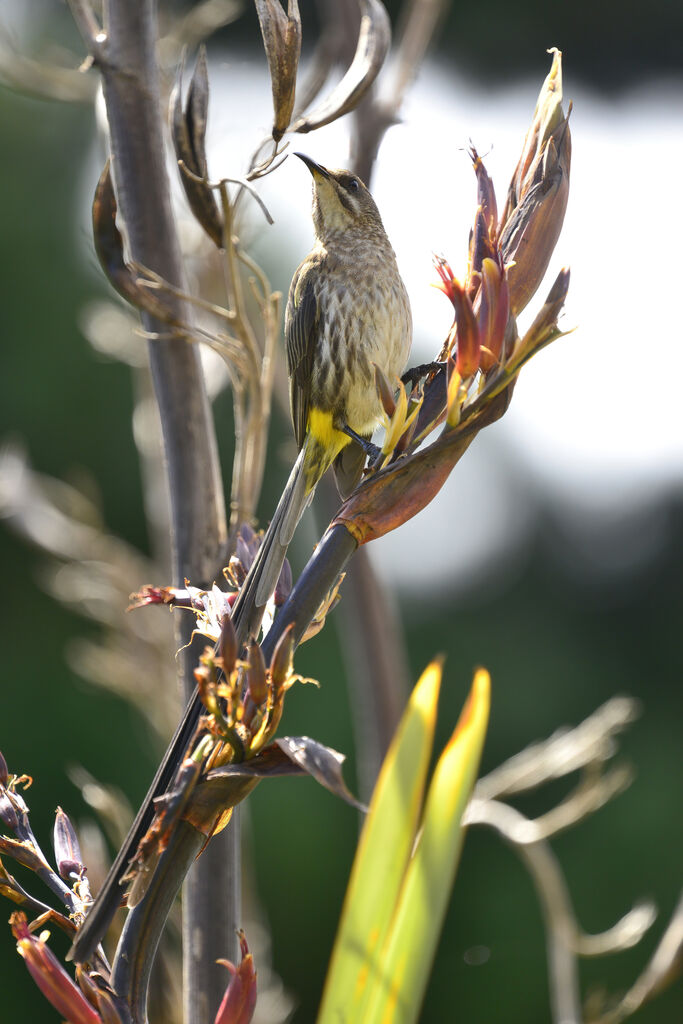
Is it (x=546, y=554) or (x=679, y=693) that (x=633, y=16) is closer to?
(x=546, y=554)

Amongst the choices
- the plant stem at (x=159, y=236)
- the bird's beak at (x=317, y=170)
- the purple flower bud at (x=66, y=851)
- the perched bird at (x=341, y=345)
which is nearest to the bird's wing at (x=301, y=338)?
the perched bird at (x=341, y=345)

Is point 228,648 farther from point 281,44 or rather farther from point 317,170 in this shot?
point 317,170

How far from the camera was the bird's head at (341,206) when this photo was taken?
1.49 m

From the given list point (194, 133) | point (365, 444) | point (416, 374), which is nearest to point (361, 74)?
point (194, 133)

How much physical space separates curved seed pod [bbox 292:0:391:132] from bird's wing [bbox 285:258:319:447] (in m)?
0.47

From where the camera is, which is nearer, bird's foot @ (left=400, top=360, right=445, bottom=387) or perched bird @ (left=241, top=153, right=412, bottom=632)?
bird's foot @ (left=400, top=360, right=445, bottom=387)

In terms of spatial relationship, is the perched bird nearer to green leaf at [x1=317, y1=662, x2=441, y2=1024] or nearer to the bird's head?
the bird's head

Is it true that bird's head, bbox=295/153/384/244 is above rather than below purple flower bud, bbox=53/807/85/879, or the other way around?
above

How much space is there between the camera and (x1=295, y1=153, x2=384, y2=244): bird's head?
4.87 feet

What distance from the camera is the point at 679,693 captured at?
6105 millimetres

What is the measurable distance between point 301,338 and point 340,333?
0.21ft

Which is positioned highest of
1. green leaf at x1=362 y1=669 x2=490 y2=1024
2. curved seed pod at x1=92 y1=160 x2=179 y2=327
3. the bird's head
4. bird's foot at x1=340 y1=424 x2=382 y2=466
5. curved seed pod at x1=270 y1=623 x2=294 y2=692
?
the bird's head

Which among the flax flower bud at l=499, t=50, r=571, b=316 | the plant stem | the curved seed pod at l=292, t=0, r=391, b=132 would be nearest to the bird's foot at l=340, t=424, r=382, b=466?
the plant stem

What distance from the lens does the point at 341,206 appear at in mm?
1507
